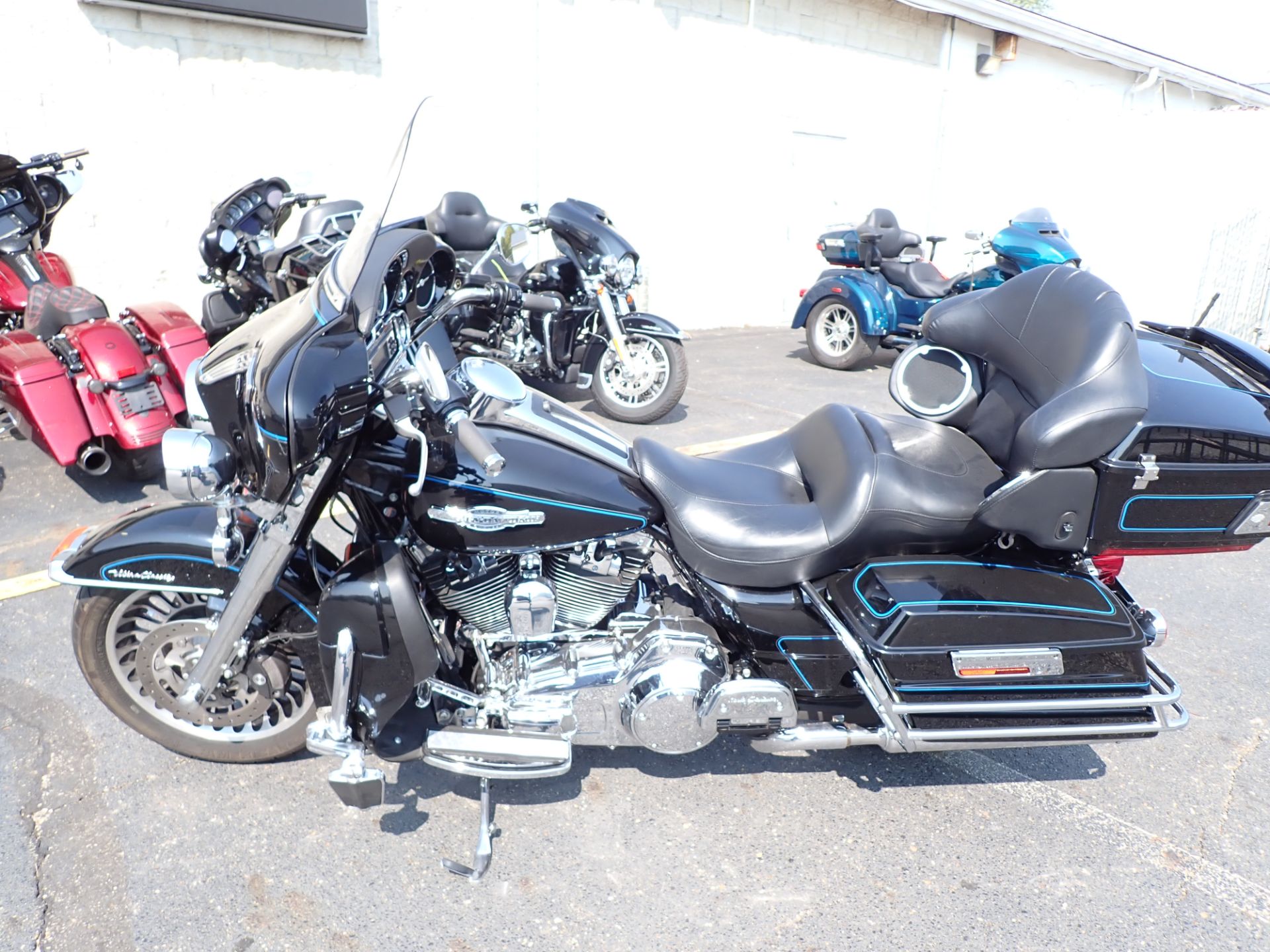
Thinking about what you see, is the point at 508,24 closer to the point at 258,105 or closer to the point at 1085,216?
the point at 258,105

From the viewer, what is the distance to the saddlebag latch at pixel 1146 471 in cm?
203

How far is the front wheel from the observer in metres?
5.81

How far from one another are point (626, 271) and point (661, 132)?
178 inches

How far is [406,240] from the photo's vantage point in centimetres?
193

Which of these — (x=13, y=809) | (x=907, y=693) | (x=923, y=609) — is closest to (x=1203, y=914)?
(x=907, y=693)

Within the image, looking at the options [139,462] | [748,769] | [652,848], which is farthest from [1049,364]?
[139,462]

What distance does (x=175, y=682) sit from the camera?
7.91 ft

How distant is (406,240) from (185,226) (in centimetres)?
581

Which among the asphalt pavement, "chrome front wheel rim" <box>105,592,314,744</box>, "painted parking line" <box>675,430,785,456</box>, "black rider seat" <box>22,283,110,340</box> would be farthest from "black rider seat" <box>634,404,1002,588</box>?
"black rider seat" <box>22,283,110,340</box>

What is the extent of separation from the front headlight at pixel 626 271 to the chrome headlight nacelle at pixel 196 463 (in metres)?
4.02

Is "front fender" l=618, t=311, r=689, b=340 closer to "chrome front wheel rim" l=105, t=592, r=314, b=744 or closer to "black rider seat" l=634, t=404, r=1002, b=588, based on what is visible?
"black rider seat" l=634, t=404, r=1002, b=588

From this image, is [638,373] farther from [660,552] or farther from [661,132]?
[661,132]

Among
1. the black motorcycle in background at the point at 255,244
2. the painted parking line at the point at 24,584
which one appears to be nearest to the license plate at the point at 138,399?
the black motorcycle in background at the point at 255,244

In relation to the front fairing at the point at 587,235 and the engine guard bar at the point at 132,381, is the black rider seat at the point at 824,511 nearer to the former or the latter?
the engine guard bar at the point at 132,381
